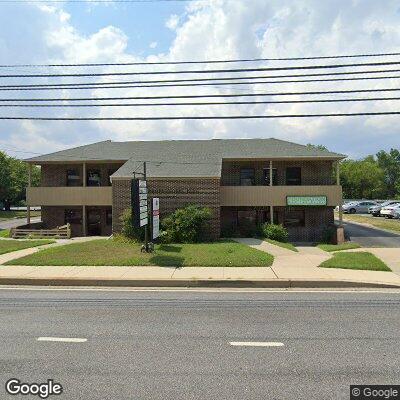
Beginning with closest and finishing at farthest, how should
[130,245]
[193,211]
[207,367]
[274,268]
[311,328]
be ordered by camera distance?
1. [207,367]
2. [311,328]
3. [274,268]
4. [130,245]
5. [193,211]

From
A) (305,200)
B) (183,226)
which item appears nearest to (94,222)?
(183,226)

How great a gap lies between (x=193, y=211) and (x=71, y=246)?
19.7 ft

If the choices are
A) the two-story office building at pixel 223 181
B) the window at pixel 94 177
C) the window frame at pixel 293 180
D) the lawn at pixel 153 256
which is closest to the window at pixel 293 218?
the two-story office building at pixel 223 181

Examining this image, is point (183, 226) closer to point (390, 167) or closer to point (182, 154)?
point (182, 154)

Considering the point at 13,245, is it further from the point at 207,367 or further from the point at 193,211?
the point at 207,367

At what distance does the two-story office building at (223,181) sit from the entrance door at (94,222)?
2.5 inches

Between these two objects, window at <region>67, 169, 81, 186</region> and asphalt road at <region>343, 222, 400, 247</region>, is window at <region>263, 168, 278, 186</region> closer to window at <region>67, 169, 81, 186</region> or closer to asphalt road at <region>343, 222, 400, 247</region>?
asphalt road at <region>343, 222, 400, 247</region>

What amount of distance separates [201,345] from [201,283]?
4363 millimetres

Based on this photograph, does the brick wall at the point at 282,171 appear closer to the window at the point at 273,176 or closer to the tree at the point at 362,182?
the window at the point at 273,176

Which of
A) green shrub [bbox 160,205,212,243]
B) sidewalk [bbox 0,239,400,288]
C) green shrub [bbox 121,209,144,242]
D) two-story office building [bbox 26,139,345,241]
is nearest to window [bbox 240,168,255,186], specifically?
two-story office building [bbox 26,139,345,241]

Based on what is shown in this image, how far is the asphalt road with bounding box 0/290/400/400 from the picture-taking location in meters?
4.38

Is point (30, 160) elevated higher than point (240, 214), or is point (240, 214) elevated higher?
point (30, 160)

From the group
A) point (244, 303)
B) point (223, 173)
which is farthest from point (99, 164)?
point (244, 303)

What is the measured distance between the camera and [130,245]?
15.8 meters
